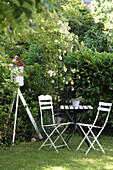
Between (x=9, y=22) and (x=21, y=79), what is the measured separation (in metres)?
3.76

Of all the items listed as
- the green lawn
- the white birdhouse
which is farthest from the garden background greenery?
the green lawn

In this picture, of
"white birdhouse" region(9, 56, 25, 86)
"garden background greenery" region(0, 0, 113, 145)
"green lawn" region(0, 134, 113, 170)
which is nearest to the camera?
"green lawn" region(0, 134, 113, 170)

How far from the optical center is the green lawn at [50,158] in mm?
4242

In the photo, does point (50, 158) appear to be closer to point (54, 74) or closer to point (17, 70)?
point (17, 70)

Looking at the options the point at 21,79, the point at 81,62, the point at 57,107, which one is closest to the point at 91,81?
the point at 81,62

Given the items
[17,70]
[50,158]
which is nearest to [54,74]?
[17,70]

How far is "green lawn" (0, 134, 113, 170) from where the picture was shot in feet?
13.9

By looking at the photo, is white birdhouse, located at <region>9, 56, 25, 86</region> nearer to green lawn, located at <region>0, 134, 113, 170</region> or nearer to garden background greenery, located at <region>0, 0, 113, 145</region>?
garden background greenery, located at <region>0, 0, 113, 145</region>

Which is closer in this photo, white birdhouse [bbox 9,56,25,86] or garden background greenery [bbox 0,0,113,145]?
white birdhouse [bbox 9,56,25,86]

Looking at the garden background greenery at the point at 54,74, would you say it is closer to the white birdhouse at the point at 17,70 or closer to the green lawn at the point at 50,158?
the white birdhouse at the point at 17,70

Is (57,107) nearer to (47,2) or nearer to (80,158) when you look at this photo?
(80,158)

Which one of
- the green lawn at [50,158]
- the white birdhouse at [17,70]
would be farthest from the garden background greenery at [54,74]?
the green lawn at [50,158]

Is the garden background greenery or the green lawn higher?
the garden background greenery

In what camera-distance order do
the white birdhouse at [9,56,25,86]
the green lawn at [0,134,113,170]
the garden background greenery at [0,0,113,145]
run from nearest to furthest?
the green lawn at [0,134,113,170], the white birdhouse at [9,56,25,86], the garden background greenery at [0,0,113,145]
